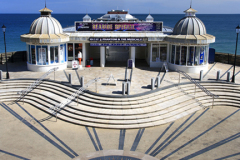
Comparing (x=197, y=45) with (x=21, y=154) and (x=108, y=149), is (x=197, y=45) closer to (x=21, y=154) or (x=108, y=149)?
(x=108, y=149)

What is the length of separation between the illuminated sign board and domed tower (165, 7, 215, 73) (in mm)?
2750

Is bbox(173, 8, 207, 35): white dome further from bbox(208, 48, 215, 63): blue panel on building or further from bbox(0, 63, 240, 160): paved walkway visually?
bbox(0, 63, 240, 160): paved walkway

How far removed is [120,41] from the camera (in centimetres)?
2719

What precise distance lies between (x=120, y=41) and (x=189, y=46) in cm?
698

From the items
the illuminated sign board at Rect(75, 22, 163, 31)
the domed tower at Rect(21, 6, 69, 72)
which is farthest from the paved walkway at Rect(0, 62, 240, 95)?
the illuminated sign board at Rect(75, 22, 163, 31)

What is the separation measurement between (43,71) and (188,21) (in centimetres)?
1541

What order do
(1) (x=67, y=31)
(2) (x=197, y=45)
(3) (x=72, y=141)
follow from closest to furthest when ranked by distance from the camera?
(3) (x=72, y=141) < (2) (x=197, y=45) < (1) (x=67, y=31)

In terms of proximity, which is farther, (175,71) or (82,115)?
(175,71)

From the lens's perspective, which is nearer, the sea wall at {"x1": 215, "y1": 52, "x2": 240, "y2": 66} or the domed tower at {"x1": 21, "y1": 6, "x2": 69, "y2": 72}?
the domed tower at {"x1": 21, "y1": 6, "x2": 69, "y2": 72}

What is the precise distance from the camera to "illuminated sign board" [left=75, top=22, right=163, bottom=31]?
2862 centimetres

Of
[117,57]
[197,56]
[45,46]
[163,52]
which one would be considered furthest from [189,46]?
[45,46]

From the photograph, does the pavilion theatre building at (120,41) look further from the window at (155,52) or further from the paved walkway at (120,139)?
the paved walkway at (120,139)

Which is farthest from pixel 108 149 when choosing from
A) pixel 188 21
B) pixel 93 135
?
pixel 188 21

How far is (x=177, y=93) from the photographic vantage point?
21.0 meters
